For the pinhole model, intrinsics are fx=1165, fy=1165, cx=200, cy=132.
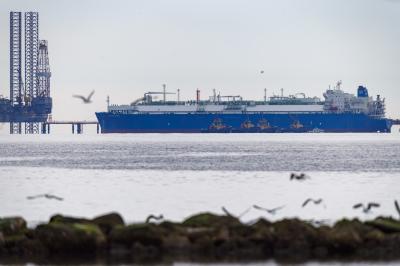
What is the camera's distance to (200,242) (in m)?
23.3

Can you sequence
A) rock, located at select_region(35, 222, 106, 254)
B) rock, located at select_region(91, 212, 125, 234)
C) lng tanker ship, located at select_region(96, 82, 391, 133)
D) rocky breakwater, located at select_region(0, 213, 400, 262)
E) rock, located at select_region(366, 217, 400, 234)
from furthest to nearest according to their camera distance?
lng tanker ship, located at select_region(96, 82, 391, 133)
rock, located at select_region(366, 217, 400, 234)
rock, located at select_region(91, 212, 125, 234)
rock, located at select_region(35, 222, 106, 254)
rocky breakwater, located at select_region(0, 213, 400, 262)

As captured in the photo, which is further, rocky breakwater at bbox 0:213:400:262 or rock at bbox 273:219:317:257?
rock at bbox 273:219:317:257

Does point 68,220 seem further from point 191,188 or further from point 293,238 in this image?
point 191,188

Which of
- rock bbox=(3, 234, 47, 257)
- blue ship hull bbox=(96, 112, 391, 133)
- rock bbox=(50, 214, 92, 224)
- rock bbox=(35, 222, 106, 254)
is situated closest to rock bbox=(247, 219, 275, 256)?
rock bbox=(35, 222, 106, 254)

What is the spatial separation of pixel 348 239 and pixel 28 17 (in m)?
150

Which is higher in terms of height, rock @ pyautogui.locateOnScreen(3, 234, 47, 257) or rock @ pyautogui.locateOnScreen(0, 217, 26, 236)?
rock @ pyautogui.locateOnScreen(0, 217, 26, 236)

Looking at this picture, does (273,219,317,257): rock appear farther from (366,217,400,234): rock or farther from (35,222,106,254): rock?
(35,222,106,254): rock

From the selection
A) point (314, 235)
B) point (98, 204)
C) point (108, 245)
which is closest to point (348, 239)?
point (314, 235)

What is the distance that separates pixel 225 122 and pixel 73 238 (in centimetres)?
15341

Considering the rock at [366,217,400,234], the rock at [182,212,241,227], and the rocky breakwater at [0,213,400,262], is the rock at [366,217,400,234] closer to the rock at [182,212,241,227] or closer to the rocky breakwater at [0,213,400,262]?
the rocky breakwater at [0,213,400,262]

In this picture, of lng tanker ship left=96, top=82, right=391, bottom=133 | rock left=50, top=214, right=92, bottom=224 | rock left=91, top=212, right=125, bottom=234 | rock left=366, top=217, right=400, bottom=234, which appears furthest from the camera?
lng tanker ship left=96, top=82, right=391, bottom=133

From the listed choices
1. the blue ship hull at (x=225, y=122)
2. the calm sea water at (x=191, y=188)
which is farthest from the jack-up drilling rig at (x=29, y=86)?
the calm sea water at (x=191, y=188)

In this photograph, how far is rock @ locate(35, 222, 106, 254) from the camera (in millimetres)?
23031

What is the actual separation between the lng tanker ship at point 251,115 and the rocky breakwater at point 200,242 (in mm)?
146885
